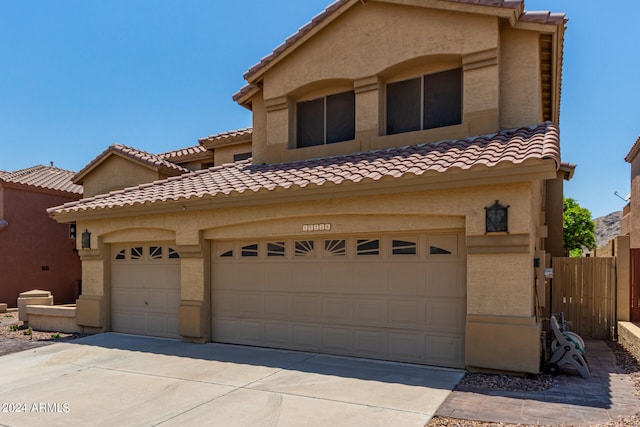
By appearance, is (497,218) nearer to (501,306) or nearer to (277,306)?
(501,306)

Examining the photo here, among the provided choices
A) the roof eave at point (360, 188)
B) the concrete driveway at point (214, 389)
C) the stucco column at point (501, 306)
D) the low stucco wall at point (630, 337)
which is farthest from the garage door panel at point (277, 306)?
the low stucco wall at point (630, 337)

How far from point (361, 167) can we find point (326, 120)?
288cm

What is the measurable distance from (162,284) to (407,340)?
6.32 meters

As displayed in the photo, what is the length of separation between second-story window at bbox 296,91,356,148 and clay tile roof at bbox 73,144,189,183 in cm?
865

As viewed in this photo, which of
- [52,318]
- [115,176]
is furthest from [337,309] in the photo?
[115,176]

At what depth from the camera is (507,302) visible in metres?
7.48

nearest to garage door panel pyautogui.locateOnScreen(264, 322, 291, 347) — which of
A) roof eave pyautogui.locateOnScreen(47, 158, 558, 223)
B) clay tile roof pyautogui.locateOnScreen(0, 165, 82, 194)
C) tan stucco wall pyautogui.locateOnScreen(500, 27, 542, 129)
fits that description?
roof eave pyautogui.locateOnScreen(47, 158, 558, 223)

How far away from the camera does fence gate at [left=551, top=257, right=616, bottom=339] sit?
11.0 meters

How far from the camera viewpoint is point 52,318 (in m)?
12.9

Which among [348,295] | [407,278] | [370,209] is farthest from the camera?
[348,295]

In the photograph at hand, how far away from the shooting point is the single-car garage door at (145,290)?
11.3 m

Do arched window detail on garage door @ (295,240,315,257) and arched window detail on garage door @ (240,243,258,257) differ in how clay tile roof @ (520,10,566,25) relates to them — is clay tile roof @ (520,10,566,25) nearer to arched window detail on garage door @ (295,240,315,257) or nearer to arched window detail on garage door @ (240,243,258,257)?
arched window detail on garage door @ (295,240,315,257)

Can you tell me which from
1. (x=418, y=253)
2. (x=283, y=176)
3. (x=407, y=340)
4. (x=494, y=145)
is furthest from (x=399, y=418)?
(x=283, y=176)

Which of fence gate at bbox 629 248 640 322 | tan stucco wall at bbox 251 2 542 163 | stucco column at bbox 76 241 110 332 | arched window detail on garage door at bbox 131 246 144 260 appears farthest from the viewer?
stucco column at bbox 76 241 110 332
